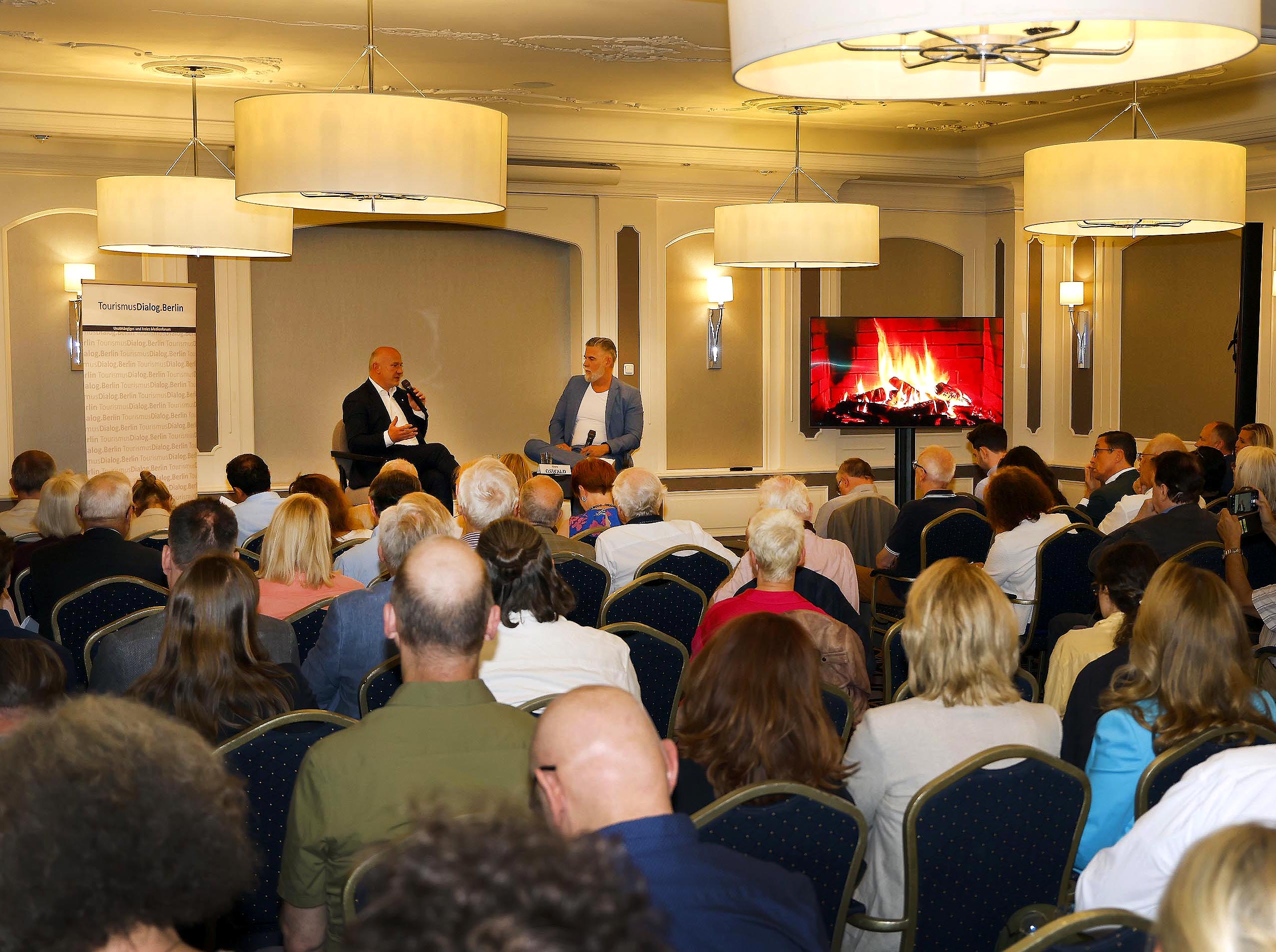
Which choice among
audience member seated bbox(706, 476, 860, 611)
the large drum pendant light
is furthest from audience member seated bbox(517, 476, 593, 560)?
the large drum pendant light

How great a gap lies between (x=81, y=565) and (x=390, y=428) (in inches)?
160

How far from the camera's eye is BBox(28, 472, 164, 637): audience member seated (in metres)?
4.69

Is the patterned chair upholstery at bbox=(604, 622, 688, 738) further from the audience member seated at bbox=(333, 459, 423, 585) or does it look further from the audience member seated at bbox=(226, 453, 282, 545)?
the audience member seated at bbox=(226, 453, 282, 545)

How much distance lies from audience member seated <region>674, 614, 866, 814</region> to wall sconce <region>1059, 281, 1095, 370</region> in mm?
9258

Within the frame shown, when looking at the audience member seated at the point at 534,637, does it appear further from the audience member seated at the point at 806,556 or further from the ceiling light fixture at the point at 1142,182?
the ceiling light fixture at the point at 1142,182

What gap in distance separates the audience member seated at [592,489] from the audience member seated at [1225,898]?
5065mm

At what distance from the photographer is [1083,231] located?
257 inches

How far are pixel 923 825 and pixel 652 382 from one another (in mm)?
8692

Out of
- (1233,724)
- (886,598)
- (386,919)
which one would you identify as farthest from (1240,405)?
(386,919)

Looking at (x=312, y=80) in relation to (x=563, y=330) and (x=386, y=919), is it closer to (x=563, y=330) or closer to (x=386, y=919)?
(x=563, y=330)

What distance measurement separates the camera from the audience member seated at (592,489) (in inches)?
246

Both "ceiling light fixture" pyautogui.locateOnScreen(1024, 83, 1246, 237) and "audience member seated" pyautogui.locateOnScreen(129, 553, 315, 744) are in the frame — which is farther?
"ceiling light fixture" pyautogui.locateOnScreen(1024, 83, 1246, 237)

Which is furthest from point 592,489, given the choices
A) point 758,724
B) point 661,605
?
point 758,724

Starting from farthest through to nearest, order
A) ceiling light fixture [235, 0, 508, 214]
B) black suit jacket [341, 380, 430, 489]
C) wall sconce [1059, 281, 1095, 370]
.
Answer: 1. wall sconce [1059, 281, 1095, 370]
2. black suit jacket [341, 380, 430, 489]
3. ceiling light fixture [235, 0, 508, 214]
